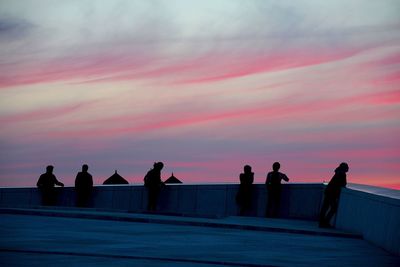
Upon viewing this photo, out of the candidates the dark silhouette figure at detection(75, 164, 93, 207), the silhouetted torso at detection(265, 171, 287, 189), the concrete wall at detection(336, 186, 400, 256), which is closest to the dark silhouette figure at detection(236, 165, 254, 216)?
the silhouetted torso at detection(265, 171, 287, 189)

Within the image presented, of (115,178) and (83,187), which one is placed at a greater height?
(115,178)

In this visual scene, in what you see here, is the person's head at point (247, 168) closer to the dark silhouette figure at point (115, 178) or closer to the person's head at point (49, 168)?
the person's head at point (49, 168)

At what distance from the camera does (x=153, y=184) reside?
3297cm

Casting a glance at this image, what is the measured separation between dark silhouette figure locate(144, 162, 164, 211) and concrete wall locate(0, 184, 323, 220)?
0.63m

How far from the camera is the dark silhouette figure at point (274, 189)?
98.8 feet

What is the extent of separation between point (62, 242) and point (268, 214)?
51.6 ft

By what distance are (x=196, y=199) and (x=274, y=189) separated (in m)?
4.51

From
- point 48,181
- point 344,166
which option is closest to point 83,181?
point 48,181

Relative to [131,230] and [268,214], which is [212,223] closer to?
[131,230]

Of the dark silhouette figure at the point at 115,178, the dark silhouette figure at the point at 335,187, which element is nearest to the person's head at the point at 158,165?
the dark silhouette figure at the point at 335,187

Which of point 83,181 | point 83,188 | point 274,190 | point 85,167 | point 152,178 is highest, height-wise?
point 85,167

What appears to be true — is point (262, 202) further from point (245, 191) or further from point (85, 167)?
point (85, 167)

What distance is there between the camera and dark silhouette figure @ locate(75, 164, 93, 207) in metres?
35.2

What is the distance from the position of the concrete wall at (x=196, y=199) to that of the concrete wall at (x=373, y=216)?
16.1 ft
